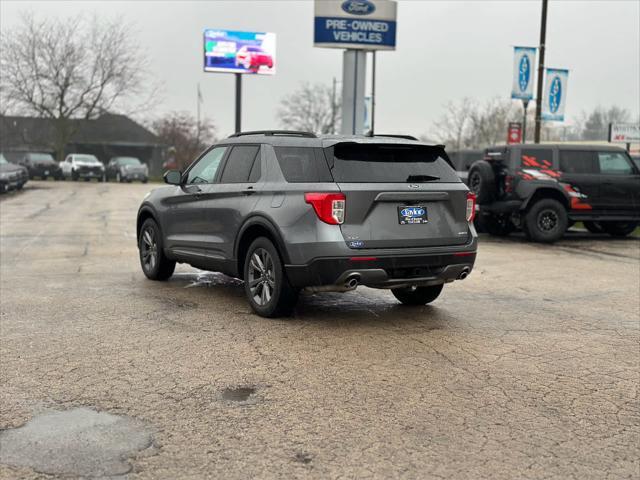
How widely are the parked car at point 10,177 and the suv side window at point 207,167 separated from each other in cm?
2244

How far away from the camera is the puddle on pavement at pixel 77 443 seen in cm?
348

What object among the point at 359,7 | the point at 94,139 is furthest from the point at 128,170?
the point at 94,139

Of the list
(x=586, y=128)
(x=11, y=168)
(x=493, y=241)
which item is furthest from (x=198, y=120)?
(x=493, y=241)

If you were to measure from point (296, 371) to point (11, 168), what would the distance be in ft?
92.4

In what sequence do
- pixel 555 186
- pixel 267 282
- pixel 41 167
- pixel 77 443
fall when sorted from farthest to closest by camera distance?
pixel 41 167, pixel 555 186, pixel 267 282, pixel 77 443

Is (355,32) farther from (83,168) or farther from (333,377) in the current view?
(333,377)

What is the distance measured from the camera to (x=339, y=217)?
6.18 m

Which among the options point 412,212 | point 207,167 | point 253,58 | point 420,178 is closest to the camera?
point 412,212

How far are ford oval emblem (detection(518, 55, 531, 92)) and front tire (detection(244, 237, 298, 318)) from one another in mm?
18050

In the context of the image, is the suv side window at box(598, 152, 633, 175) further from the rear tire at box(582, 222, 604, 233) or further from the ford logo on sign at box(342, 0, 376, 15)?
the ford logo on sign at box(342, 0, 376, 15)

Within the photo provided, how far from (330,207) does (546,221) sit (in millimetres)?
9215

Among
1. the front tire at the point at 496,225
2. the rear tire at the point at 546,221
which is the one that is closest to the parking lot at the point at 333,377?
the rear tire at the point at 546,221

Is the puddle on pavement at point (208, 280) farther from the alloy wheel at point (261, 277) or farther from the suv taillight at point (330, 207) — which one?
the suv taillight at point (330, 207)

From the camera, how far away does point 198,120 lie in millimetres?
74250
